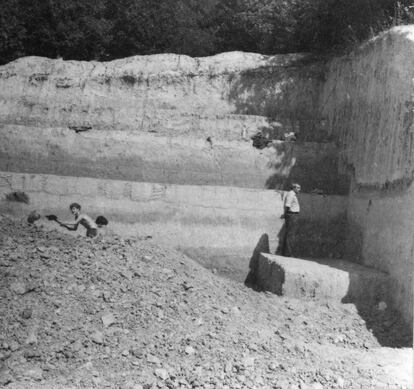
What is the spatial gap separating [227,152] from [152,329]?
3993mm

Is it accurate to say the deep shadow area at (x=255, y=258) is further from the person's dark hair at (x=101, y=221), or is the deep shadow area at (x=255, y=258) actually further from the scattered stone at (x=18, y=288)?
the scattered stone at (x=18, y=288)

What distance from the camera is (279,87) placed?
36.6ft

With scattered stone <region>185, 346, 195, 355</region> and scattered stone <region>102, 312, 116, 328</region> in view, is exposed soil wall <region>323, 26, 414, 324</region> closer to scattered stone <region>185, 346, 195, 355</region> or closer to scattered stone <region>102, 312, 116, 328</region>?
scattered stone <region>185, 346, 195, 355</region>

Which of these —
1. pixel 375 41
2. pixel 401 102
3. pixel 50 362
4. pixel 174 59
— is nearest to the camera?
pixel 50 362

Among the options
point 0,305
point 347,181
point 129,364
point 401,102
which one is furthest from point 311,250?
point 0,305

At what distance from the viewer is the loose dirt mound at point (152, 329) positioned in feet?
18.0

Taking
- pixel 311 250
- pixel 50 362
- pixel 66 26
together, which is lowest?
pixel 50 362

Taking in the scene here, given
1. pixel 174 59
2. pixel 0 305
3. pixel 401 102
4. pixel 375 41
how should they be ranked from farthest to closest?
pixel 174 59 < pixel 375 41 < pixel 401 102 < pixel 0 305

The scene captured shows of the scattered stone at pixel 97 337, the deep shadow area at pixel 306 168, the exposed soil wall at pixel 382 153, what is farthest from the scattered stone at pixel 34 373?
the deep shadow area at pixel 306 168

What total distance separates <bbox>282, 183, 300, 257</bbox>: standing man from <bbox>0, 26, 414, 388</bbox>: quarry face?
16 centimetres

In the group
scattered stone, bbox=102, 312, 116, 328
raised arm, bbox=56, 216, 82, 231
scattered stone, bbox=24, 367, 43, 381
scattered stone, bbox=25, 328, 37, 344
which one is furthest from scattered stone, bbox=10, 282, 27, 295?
raised arm, bbox=56, 216, 82, 231

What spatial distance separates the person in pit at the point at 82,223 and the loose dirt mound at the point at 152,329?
0.59 meters

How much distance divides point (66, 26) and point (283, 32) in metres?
4.47

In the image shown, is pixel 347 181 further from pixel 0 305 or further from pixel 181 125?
pixel 0 305
